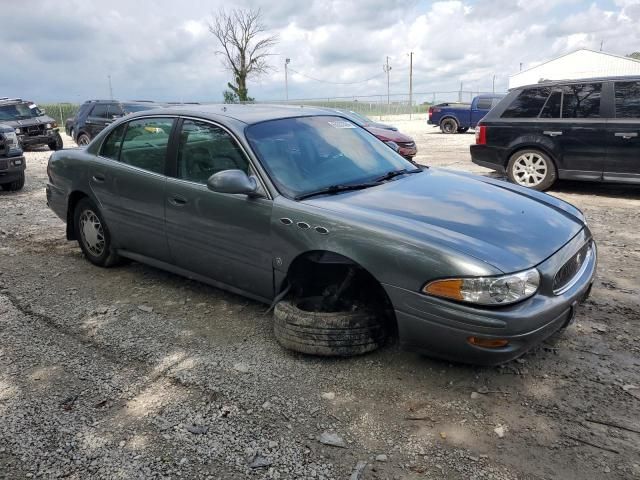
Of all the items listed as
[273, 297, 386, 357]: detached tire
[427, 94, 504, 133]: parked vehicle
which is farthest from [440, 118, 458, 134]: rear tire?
[273, 297, 386, 357]: detached tire

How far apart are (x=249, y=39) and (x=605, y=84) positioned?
3381 cm

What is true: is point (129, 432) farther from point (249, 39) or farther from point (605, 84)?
point (249, 39)

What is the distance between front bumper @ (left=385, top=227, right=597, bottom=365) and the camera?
2793 millimetres

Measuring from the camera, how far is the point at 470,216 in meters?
3.31

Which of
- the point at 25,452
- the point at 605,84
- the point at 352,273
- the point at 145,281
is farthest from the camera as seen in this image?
the point at 605,84

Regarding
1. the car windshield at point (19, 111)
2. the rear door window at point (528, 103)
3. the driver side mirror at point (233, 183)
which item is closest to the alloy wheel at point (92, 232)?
the driver side mirror at point (233, 183)

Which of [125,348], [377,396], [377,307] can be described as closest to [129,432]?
[125,348]

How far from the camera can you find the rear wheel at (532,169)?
27.7ft

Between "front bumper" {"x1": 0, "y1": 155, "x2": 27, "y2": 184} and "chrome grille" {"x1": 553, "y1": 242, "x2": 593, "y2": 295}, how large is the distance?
9.41 m

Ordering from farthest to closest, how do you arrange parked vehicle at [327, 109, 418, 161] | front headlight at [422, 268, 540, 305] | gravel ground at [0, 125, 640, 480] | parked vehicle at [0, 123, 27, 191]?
parked vehicle at [327, 109, 418, 161]
parked vehicle at [0, 123, 27, 191]
front headlight at [422, 268, 540, 305]
gravel ground at [0, 125, 640, 480]

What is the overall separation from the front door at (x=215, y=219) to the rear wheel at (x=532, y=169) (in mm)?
5853

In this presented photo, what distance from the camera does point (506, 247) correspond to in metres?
2.98

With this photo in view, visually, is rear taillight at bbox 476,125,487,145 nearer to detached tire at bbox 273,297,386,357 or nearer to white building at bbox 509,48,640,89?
detached tire at bbox 273,297,386,357

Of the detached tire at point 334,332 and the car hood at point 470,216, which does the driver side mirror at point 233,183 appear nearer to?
the car hood at point 470,216
